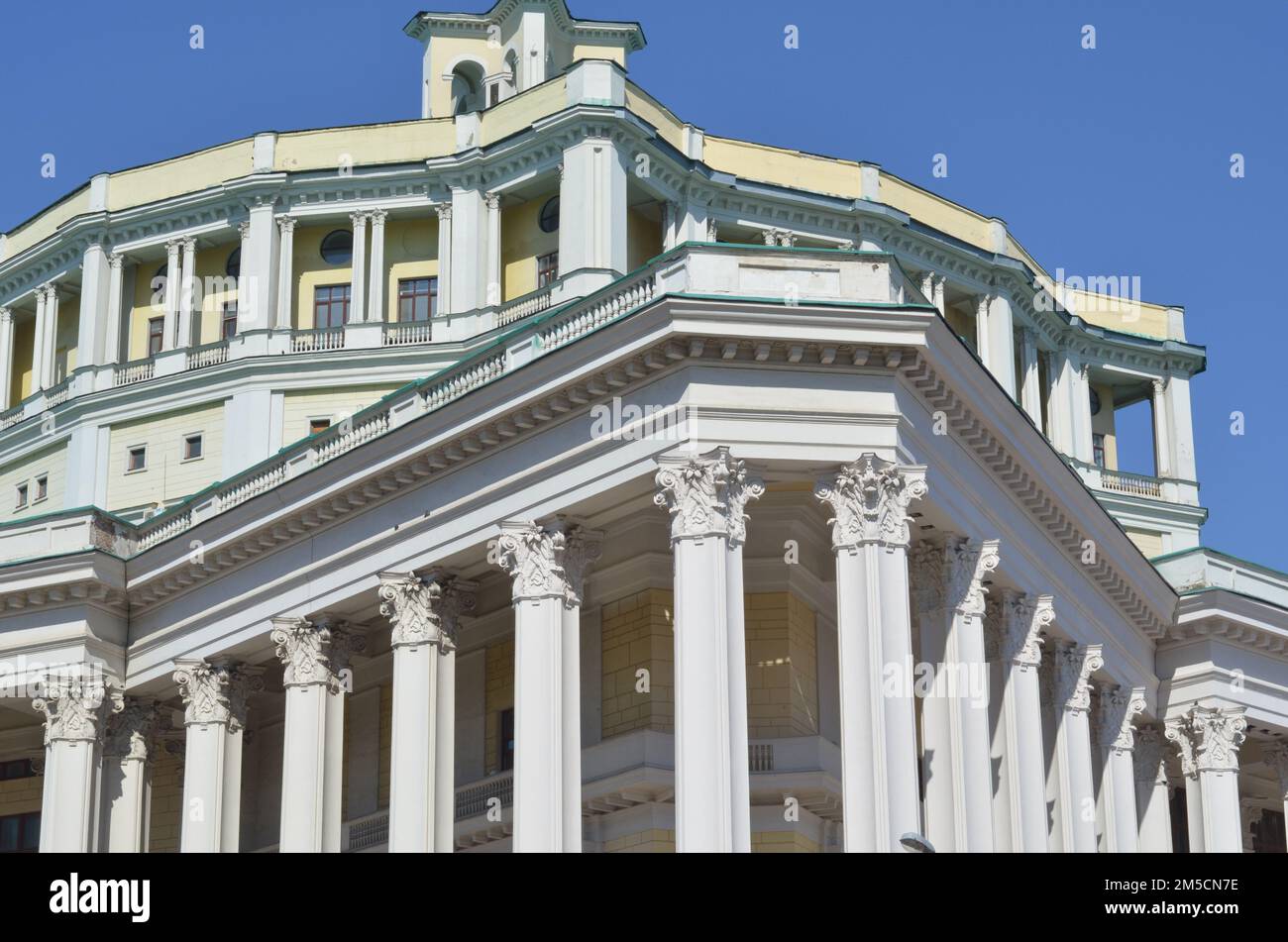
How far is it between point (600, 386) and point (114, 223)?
101ft

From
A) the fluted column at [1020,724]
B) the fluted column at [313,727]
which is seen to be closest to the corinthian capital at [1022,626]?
the fluted column at [1020,724]

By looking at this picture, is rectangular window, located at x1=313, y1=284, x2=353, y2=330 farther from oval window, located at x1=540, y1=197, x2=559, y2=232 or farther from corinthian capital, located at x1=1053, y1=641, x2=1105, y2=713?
corinthian capital, located at x1=1053, y1=641, x2=1105, y2=713

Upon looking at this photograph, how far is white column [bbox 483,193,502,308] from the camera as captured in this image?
213ft

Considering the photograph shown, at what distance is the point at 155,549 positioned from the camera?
50.6m

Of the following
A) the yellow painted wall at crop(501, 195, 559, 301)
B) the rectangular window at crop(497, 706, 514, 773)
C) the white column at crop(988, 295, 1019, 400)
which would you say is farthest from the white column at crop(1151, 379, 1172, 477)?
the rectangular window at crop(497, 706, 514, 773)

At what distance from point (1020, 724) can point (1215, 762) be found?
11.6m

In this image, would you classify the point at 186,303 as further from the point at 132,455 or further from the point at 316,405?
the point at 316,405

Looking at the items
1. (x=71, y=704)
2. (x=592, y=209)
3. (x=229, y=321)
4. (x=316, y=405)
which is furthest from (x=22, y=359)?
(x=71, y=704)

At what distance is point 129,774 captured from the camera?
168 ft

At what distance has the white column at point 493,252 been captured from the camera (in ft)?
213

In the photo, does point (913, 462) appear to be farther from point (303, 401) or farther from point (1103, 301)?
point (1103, 301)

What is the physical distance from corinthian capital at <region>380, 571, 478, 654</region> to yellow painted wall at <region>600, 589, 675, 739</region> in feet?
11.7

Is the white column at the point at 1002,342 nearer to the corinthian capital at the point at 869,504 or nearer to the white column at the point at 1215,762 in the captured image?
the white column at the point at 1215,762

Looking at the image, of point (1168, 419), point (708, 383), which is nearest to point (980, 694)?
point (708, 383)
